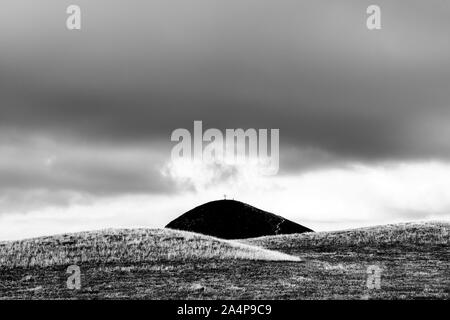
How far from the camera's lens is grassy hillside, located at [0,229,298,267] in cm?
5838

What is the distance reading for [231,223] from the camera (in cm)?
18712

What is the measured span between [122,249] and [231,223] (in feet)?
411

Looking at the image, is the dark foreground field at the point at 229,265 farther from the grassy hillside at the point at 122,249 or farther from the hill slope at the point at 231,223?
the hill slope at the point at 231,223

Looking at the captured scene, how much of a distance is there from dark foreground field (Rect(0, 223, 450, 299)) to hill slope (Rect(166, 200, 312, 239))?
99.0 metres

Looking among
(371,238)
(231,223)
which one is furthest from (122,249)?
(231,223)

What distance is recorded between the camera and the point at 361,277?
45.0 metres

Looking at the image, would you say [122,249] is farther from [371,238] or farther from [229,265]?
[371,238]

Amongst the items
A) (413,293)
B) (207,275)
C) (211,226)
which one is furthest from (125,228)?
(211,226)

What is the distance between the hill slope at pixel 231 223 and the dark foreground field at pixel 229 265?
9900 cm

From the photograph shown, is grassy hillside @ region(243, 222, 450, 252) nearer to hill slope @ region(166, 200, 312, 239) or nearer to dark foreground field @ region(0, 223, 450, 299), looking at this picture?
dark foreground field @ region(0, 223, 450, 299)

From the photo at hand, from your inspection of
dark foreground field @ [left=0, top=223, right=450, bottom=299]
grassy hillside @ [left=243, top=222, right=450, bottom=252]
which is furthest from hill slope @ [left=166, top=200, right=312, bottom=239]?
dark foreground field @ [left=0, top=223, right=450, bottom=299]
